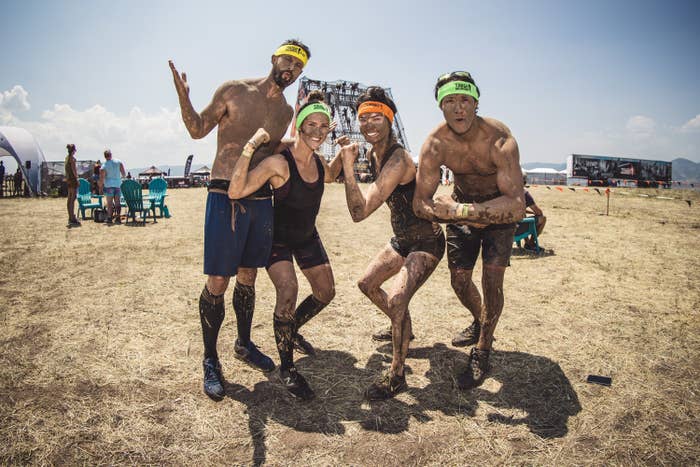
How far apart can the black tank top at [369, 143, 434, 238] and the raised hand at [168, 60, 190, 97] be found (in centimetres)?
171

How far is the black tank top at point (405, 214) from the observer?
11.0 ft

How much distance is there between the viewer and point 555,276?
6.64 meters

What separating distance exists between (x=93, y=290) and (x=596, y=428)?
240 inches

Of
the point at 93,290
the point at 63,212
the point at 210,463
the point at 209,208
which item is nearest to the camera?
the point at 210,463

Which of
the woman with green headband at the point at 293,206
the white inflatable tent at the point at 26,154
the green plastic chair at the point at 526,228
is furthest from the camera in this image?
the white inflatable tent at the point at 26,154

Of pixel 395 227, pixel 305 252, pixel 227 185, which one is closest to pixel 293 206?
pixel 305 252

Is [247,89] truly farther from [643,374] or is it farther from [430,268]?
[643,374]

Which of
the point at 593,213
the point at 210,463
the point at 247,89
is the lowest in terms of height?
the point at 210,463

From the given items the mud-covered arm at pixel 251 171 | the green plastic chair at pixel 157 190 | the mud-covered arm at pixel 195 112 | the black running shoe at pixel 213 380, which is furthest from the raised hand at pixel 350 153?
the green plastic chair at pixel 157 190

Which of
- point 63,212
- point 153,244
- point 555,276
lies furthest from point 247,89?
point 63,212

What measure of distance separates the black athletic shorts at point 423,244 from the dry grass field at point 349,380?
3.59ft

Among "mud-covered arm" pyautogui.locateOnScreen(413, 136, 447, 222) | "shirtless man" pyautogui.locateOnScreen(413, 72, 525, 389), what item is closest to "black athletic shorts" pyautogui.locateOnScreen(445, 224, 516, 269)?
"shirtless man" pyautogui.locateOnScreen(413, 72, 525, 389)

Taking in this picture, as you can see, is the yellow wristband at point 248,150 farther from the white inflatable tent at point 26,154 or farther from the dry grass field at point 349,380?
the white inflatable tent at point 26,154

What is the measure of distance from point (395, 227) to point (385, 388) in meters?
1.37
